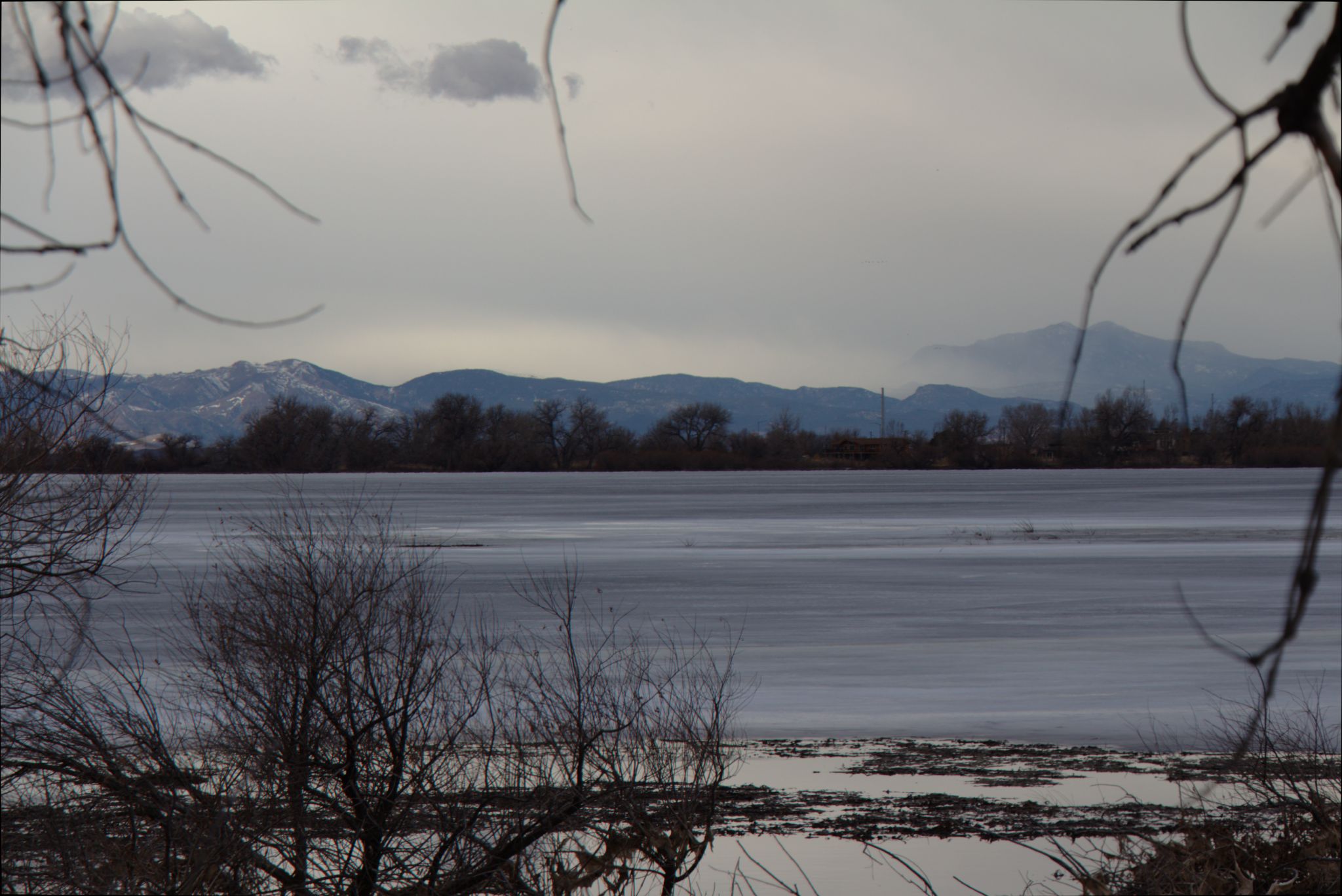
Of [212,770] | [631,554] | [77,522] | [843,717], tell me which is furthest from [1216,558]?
[212,770]

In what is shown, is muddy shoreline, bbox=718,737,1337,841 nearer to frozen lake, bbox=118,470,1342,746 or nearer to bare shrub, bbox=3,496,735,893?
frozen lake, bbox=118,470,1342,746

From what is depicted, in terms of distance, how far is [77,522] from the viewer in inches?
859

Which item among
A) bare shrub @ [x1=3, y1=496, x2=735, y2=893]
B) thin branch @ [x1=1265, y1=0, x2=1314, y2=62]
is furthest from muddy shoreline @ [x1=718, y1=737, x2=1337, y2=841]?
thin branch @ [x1=1265, y1=0, x2=1314, y2=62]

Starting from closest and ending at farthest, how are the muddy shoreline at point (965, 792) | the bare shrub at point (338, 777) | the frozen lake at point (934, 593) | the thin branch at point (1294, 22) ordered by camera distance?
the thin branch at point (1294, 22) < the bare shrub at point (338, 777) < the muddy shoreline at point (965, 792) < the frozen lake at point (934, 593)

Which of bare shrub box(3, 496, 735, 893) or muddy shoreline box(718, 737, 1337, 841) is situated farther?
muddy shoreline box(718, 737, 1337, 841)

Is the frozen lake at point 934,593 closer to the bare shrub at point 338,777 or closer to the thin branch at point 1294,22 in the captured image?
Result: the bare shrub at point 338,777

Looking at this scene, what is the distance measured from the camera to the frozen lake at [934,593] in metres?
21.8

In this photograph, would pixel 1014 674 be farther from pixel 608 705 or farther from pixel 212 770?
pixel 212 770

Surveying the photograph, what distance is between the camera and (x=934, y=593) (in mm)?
36625

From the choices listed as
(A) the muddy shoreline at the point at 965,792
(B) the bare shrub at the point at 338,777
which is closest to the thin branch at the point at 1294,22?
(B) the bare shrub at the point at 338,777

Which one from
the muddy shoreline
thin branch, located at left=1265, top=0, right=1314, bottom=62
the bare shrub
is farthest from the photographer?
the muddy shoreline

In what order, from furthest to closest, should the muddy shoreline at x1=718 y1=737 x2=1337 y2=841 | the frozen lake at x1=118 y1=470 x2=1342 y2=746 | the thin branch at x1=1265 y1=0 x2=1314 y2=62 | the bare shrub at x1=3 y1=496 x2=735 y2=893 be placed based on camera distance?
the frozen lake at x1=118 y1=470 x2=1342 y2=746, the muddy shoreline at x1=718 y1=737 x2=1337 y2=841, the bare shrub at x1=3 y1=496 x2=735 y2=893, the thin branch at x1=1265 y1=0 x2=1314 y2=62

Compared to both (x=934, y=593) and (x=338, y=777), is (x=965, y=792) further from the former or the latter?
(x=934, y=593)

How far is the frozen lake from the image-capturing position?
71.4 feet
